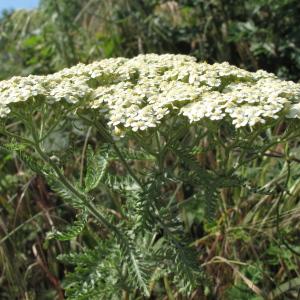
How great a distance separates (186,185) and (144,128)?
1669mm

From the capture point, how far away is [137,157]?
7.64 feet

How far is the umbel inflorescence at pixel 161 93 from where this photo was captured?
191 cm

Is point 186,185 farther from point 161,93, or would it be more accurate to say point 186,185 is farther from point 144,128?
point 144,128

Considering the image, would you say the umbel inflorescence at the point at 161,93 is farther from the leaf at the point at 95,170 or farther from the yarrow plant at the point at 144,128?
the leaf at the point at 95,170

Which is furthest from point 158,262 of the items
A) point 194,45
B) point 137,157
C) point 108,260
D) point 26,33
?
point 26,33

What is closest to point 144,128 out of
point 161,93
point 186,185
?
point 161,93

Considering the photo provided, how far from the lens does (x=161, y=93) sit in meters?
2.08

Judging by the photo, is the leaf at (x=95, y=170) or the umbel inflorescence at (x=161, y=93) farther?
the leaf at (x=95, y=170)

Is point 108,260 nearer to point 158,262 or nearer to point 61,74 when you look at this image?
point 158,262

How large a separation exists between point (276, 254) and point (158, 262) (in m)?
0.84

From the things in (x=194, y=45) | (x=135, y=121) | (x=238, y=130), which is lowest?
(x=194, y=45)

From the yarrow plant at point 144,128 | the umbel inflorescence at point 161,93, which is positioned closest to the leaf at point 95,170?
the yarrow plant at point 144,128

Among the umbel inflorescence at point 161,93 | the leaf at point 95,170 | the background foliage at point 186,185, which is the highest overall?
the umbel inflorescence at point 161,93

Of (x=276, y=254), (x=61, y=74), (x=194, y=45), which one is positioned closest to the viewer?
(x=61, y=74)
